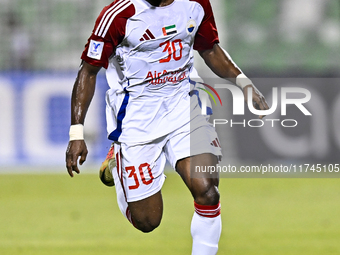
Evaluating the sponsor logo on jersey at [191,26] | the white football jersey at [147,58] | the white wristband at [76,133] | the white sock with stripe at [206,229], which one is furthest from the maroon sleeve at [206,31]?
the white sock with stripe at [206,229]

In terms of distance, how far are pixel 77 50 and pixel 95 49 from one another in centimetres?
512

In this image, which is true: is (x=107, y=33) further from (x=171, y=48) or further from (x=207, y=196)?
(x=207, y=196)

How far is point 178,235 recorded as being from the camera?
4250 millimetres

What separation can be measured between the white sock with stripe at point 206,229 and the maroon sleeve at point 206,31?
3.76 feet

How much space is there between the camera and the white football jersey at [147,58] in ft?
10.0

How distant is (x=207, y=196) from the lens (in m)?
2.88

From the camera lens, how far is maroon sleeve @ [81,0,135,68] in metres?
3.03

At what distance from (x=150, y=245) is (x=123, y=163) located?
973 mm

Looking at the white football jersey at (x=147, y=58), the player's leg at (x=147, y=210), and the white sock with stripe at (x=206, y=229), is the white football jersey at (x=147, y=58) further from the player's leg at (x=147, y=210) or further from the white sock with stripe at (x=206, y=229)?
the white sock with stripe at (x=206, y=229)

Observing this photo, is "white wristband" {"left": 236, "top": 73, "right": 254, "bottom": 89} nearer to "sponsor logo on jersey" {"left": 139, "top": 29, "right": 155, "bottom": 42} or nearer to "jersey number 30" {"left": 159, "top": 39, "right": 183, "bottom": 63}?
"jersey number 30" {"left": 159, "top": 39, "right": 183, "bottom": 63}

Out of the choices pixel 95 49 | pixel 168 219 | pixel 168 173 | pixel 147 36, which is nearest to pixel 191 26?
pixel 147 36

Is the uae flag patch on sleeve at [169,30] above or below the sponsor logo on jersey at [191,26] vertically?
below

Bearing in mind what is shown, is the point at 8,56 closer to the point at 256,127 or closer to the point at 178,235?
the point at 256,127

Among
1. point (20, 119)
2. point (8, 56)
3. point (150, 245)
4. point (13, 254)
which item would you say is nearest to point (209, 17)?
point (150, 245)
